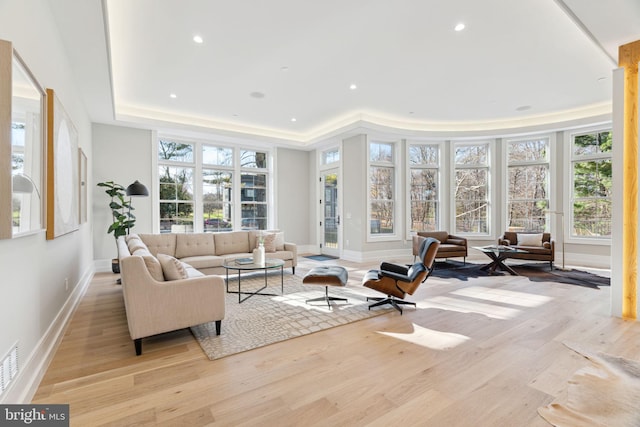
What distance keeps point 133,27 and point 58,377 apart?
11.3 ft

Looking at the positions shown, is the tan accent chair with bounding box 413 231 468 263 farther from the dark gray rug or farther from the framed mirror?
the framed mirror

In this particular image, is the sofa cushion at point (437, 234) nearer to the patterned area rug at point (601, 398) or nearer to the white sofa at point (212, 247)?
the white sofa at point (212, 247)

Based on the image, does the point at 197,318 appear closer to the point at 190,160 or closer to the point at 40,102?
the point at 40,102

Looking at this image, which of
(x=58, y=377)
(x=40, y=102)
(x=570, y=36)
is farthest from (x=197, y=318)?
(x=570, y=36)

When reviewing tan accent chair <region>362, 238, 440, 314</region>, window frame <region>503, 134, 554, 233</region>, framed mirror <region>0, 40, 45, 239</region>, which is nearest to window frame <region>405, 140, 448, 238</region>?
window frame <region>503, 134, 554, 233</region>

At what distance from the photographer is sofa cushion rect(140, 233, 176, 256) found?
4.89 metres

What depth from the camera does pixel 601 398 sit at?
1839mm

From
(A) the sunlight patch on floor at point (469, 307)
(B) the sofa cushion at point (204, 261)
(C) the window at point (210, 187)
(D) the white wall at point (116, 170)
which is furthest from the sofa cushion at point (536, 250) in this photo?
(D) the white wall at point (116, 170)

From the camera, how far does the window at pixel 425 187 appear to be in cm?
759

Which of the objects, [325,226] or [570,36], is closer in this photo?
[570,36]

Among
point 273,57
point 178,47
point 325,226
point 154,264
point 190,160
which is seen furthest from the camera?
point 325,226

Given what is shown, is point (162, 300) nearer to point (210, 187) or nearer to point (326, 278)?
point (326, 278)

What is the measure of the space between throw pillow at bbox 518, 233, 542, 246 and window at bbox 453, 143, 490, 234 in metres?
1.20

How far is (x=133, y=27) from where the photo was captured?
3303 millimetres
